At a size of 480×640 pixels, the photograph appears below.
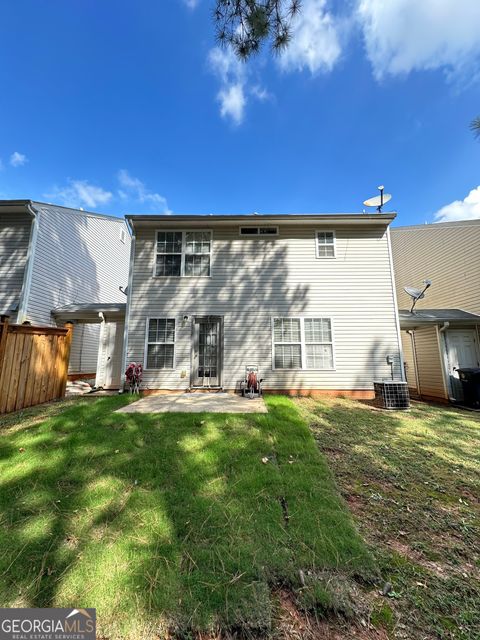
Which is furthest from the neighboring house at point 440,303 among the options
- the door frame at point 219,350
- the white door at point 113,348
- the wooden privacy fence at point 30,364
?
the wooden privacy fence at point 30,364

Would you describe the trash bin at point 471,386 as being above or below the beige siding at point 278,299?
below

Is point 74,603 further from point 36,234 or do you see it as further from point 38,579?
point 36,234

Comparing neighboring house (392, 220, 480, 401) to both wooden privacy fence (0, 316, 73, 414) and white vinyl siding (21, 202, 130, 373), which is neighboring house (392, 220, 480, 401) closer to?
wooden privacy fence (0, 316, 73, 414)

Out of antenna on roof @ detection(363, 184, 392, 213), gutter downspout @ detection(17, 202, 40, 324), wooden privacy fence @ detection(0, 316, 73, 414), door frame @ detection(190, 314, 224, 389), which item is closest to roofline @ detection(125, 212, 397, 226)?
antenna on roof @ detection(363, 184, 392, 213)

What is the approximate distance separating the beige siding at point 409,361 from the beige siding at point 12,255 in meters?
13.5

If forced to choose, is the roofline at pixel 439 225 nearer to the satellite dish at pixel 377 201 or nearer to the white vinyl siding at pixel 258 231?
the satellite dish at pixel 377 201

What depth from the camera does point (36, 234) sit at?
8.51 metres

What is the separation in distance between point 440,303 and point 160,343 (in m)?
10.9

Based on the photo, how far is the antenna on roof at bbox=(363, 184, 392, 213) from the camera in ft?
30.2

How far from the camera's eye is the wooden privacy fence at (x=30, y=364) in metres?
5.29

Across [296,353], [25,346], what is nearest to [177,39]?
[25,346]

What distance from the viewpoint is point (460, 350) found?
28.0 feet

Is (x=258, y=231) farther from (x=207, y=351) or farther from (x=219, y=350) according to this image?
(x=207, y=351)

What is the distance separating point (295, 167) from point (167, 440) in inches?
433
